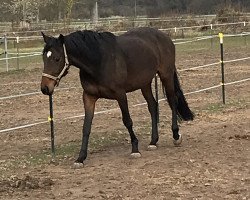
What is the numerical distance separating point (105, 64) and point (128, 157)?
47.6 inches

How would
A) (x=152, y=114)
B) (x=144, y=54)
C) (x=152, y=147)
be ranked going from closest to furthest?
(x=144, y=54) < (x=152, y=147) < (x=152, y=114)

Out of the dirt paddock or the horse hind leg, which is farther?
the horse hind leg

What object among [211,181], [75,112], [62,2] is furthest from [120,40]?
[62,2]

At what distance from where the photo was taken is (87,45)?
624 cm

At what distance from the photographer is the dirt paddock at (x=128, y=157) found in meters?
5.15

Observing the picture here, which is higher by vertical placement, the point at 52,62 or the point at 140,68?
the point at 52,62

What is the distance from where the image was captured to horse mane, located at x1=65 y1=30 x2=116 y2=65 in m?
6.18

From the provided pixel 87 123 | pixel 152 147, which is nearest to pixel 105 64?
pixel 87 123

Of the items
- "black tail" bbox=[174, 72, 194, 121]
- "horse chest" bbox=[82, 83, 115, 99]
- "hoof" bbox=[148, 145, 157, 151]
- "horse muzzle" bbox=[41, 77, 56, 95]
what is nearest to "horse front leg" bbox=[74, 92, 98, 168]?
"horse chest" bbox=[82, 83, 115, 99]

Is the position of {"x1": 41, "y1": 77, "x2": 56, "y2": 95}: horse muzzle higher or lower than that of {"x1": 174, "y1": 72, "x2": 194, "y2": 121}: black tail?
higher

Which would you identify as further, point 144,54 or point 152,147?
point 152,147

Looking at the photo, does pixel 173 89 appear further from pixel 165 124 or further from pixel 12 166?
pixel 12 166

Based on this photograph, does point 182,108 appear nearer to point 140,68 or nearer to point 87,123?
point 140,68

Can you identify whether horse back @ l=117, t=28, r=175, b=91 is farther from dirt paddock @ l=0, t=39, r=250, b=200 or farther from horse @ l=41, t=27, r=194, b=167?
dirt paddock @ l=0, t=39, r=250, b=200
